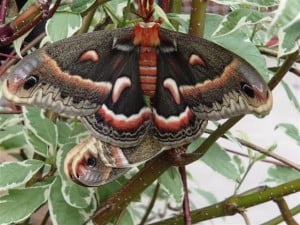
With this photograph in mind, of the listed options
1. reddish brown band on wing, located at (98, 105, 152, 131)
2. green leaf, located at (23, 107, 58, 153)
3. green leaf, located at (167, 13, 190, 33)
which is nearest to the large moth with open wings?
reddish brown band on wing, located at (98, 105, 152, 131)

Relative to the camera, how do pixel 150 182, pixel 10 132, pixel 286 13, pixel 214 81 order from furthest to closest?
1. pixel 10 132
2. pixel 150 182
3. pixel 214 81
4. pixel 286 13

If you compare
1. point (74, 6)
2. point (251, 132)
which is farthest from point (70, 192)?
point (251, 132)

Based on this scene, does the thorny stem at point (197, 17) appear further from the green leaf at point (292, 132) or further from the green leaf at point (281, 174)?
the green leaf at point (281, 174)

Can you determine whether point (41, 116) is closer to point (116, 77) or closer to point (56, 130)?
point (56, 130)

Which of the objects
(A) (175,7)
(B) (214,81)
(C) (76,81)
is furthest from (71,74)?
(A) (175,7)

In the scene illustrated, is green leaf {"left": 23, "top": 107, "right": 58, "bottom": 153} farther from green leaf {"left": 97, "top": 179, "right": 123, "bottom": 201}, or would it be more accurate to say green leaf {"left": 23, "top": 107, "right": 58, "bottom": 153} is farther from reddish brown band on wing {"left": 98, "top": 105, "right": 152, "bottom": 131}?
reddish brown band on wing {"left": 98, "top": 105, "right": 152, "bottom": 131}

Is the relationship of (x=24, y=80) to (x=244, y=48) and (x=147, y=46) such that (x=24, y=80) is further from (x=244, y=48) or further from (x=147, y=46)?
(x=244, y=48)
